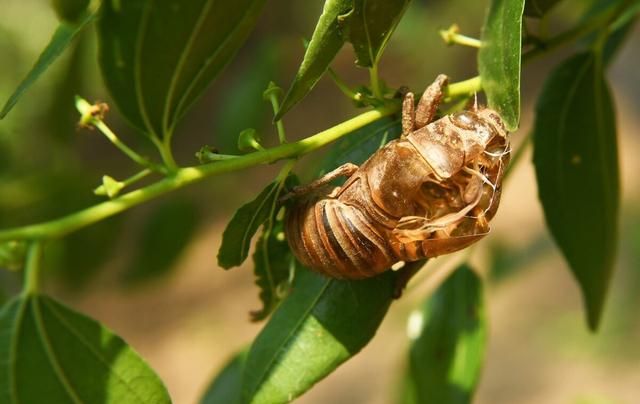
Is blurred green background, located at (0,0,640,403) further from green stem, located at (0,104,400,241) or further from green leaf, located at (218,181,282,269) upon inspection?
green leaf, located at (218,181,282,269)

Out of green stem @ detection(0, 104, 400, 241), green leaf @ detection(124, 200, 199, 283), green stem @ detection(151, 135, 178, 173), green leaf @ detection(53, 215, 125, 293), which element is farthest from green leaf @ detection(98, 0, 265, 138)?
green leaf @ detection(124, 200, 199, 283)

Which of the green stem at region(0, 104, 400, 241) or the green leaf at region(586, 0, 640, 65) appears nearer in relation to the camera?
the green stem at region(0, 104, 400, 241)

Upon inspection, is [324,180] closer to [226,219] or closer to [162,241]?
[162,241]

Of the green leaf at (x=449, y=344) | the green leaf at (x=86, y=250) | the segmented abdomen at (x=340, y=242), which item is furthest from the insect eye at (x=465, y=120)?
the green leaf at (x=86, y=250)

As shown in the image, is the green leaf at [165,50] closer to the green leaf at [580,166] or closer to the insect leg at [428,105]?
the insect leg at [428,105]

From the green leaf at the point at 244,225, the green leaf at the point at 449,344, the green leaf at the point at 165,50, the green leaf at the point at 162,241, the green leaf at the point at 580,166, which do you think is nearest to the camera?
the green leaf at the point at 165,50

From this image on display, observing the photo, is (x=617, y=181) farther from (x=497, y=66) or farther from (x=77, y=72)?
(x=77, y=72)
